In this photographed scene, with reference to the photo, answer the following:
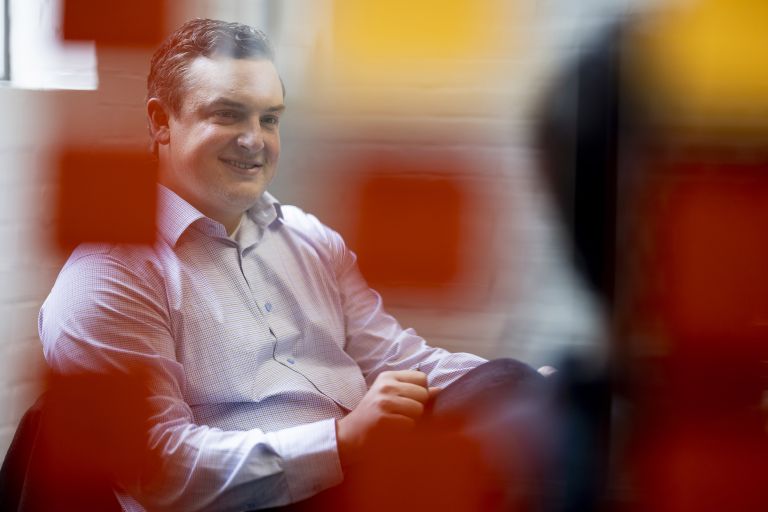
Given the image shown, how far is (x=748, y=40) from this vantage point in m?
1.18

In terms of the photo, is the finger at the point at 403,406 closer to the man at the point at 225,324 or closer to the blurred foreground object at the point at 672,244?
the man at the point at 225,324

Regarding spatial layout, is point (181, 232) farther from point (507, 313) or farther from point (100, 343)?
point (507, 313)

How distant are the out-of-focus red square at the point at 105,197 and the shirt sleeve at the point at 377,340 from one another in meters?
0.27

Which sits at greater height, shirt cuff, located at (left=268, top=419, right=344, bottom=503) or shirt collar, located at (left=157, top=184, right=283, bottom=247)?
shirt collar, located at (left=157, top=184, right=283, bottom=247)

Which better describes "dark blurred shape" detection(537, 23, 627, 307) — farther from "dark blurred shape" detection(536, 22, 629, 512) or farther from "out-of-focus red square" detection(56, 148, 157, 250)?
"out-of-focus red square" detection(56, 148, 157, 250)

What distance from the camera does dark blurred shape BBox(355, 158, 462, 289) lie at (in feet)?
4.08

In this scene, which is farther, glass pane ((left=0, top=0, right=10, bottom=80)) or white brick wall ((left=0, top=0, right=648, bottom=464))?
glass pane ((left=0, top=0, right=10, bottom=80))

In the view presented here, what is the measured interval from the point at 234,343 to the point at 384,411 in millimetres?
230

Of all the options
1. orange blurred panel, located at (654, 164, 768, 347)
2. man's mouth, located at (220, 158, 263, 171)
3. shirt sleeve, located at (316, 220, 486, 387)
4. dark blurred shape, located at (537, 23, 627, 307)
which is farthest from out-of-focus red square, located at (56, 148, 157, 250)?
orange blurred panel, located at (654, 164, 768, 347)

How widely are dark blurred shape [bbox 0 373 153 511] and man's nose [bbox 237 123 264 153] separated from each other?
0.37 metres

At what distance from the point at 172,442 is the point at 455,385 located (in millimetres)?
400

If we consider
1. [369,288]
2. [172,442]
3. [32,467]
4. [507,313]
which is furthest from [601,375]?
[32,467]

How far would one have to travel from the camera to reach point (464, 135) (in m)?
1.24

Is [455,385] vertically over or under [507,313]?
under
